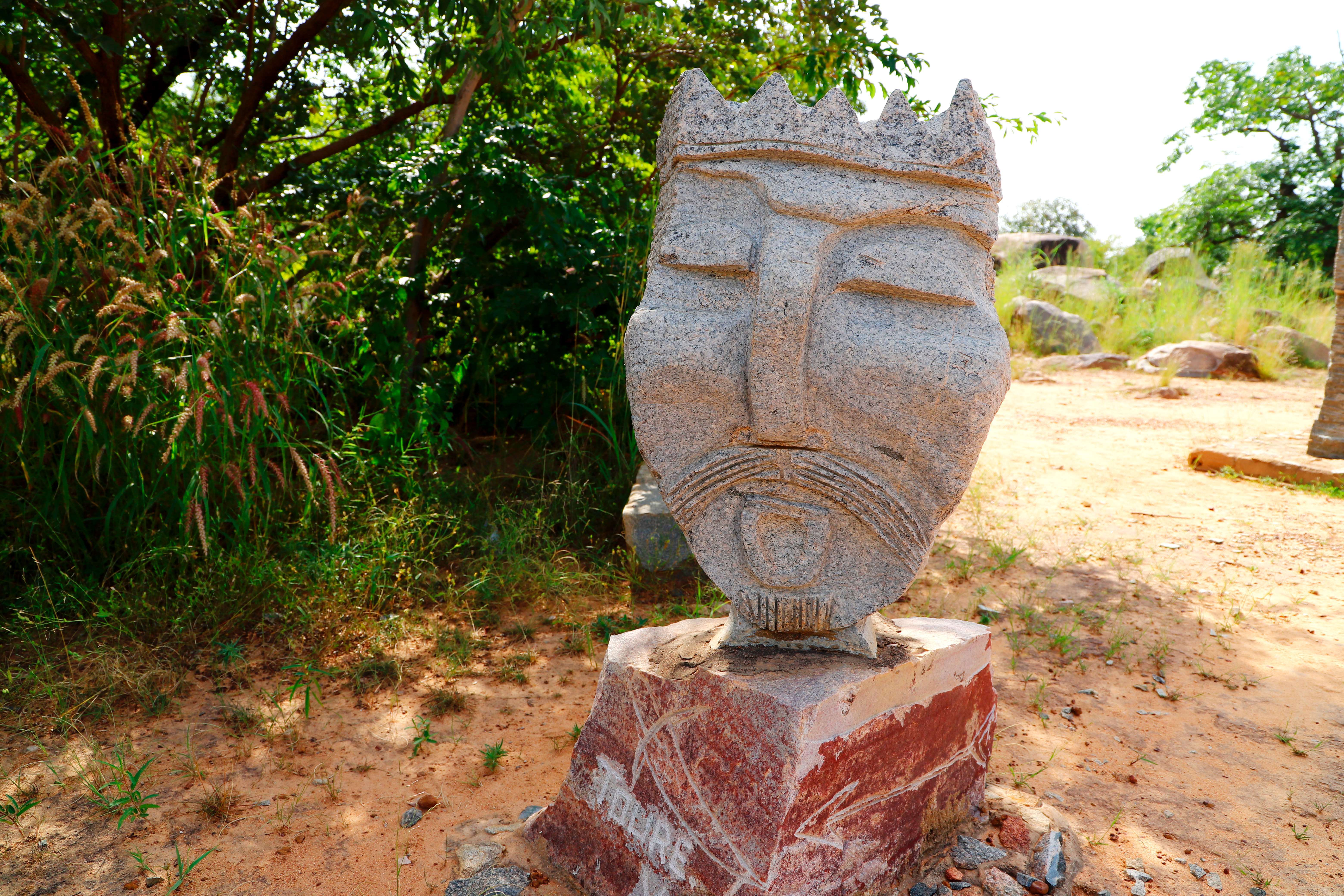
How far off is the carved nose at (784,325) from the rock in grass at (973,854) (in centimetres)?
107

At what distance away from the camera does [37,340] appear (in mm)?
2781

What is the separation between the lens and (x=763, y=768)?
5.80 feet

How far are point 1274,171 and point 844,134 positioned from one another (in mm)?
16352

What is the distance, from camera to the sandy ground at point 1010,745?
2053 millimetres

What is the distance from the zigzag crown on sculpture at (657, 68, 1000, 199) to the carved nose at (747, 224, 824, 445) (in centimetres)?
17

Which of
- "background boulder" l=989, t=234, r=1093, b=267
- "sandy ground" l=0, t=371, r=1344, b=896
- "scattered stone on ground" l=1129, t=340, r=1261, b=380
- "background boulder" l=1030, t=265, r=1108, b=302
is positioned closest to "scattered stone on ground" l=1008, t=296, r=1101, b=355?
"background boulder" l=1030, t=265, r=1108, b=302

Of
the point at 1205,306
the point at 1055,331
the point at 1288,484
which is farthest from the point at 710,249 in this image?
the point at 1205,306

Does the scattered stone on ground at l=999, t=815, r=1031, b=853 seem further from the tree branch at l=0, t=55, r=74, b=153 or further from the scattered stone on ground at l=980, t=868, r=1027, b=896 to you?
the tree branch at l=0, t=55, r=74, b=153

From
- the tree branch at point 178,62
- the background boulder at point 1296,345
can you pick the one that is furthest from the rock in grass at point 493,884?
the background boulder at point 1296,345

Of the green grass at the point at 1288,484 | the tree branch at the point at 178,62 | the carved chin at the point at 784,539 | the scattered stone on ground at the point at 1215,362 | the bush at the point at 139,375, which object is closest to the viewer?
the carved chin at the point at 784,539

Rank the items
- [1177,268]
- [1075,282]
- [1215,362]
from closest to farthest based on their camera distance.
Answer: [1215,362] < [1075,282] < [1177,268]

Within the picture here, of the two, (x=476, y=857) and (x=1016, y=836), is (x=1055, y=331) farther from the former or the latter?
(x=476, y=857)

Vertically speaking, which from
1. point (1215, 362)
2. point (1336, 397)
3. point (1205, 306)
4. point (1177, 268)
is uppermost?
point (1177, 268)

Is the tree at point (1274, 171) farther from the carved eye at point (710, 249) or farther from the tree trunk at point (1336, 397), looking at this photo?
the carved eye at point (710, 249)
